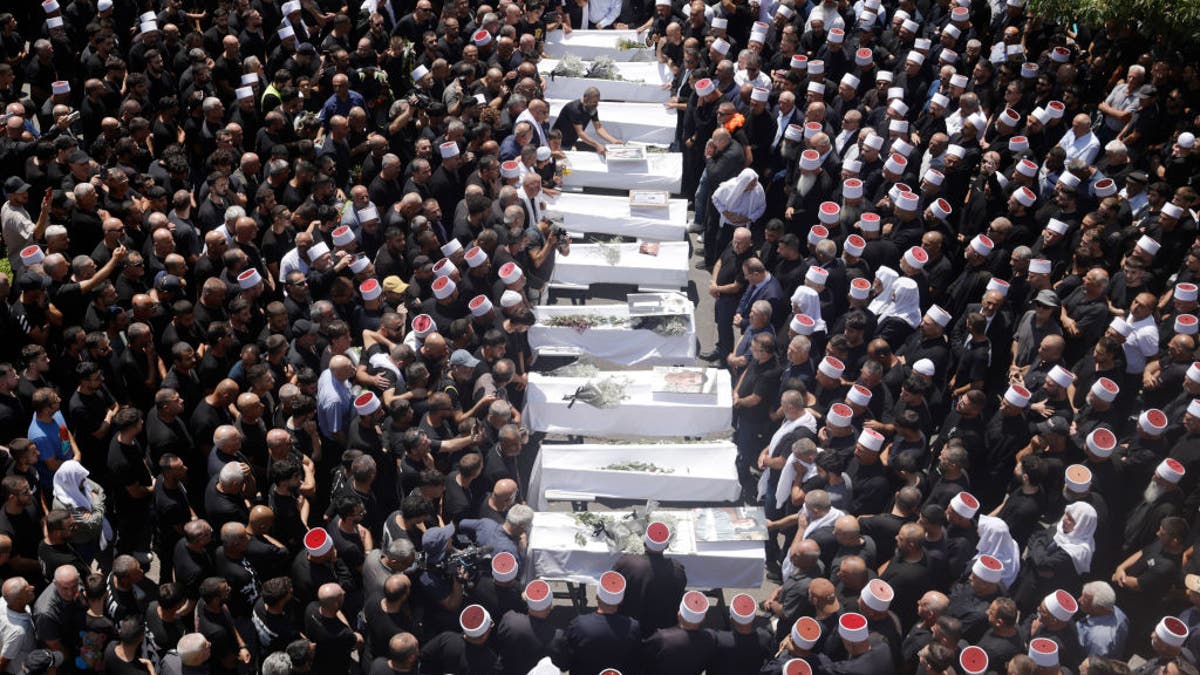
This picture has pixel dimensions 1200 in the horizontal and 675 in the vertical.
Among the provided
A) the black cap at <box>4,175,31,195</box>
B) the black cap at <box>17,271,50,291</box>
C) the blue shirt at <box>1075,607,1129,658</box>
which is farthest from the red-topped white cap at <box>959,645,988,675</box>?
the black cap at <box>4,175,31,195</box>

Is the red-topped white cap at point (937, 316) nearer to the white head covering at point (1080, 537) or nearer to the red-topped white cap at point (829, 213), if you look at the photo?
the red-topped white cap at point (829, 213)

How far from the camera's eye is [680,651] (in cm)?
770

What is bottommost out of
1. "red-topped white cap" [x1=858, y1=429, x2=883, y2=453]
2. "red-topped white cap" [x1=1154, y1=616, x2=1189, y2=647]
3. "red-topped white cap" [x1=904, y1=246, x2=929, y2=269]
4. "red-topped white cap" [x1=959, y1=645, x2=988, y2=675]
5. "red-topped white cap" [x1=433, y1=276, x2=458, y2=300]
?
"red-topped white cap" [x1=1154, y1=616, x2=1189, y2=647]

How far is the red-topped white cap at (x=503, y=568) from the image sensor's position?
790cm

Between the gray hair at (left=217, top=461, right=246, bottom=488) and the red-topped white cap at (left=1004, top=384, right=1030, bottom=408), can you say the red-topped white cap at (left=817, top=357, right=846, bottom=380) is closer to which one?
the red-topped white cap at (left=1004, top=384, right=1030, bottom=408)

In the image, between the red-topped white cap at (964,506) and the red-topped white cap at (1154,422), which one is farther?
the red-topped white cap at (1154,422)

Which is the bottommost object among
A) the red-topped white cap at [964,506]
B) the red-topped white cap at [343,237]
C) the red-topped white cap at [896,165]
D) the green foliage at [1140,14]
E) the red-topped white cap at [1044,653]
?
the red-topped white cap at [1044,653]

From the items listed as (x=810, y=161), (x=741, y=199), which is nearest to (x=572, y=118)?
(x=741, y=199)

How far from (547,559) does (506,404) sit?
1.43 metres


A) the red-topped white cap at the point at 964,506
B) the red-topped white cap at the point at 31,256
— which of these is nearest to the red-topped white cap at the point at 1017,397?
the red-topped white cap at the point at 964,506

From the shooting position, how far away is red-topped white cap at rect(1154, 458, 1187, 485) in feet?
29.1

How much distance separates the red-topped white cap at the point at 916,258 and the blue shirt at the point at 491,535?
5.44 meters

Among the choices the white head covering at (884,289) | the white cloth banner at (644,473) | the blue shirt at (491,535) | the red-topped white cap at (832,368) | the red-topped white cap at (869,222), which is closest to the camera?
the blue shirt at (491,535)

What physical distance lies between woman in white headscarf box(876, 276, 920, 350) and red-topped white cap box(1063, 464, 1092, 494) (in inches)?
98.4
